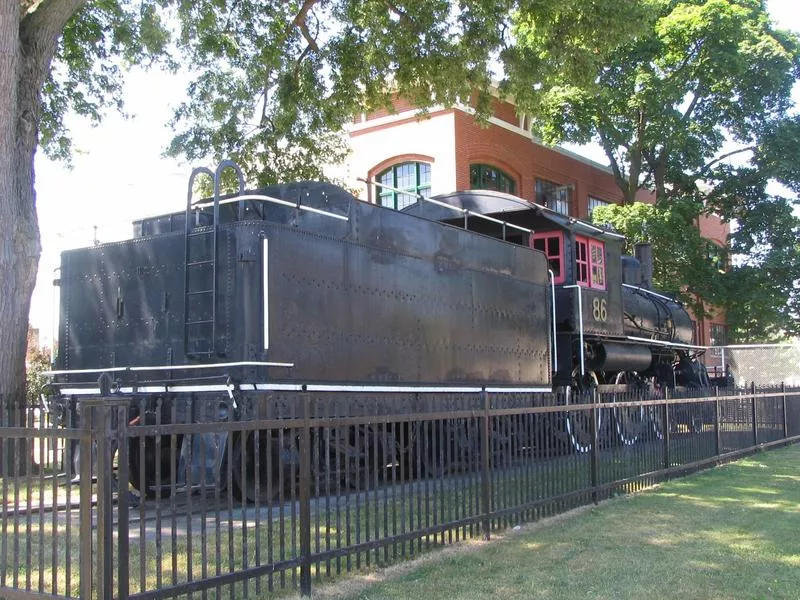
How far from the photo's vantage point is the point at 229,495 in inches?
188

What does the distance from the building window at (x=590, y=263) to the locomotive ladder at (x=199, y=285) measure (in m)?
7.27

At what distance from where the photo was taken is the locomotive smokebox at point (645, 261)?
63.6 ft

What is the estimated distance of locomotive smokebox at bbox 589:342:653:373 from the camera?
14430mm

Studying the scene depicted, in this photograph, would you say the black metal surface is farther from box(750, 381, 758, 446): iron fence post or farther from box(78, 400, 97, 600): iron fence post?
box(750, 381, 758, 446): iron fence post

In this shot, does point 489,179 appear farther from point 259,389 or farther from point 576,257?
point 259,389

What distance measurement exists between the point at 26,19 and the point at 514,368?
8173 mm

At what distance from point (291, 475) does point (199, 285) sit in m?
3.63

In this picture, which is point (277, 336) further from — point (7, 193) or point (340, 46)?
point (340, 46)

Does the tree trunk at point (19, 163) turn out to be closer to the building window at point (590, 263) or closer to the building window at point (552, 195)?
the building window at point (590, 263)

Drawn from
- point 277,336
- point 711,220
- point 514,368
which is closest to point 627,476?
point 514,368

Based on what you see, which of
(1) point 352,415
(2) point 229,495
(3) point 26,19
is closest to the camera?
→ (2) point 229,495

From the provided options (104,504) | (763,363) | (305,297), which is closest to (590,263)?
(305,297)

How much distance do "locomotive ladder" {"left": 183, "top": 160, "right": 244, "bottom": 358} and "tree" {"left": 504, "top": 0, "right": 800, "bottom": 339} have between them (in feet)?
50.7

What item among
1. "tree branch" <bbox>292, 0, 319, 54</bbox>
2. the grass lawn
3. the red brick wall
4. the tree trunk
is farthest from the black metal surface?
the red brick wall
